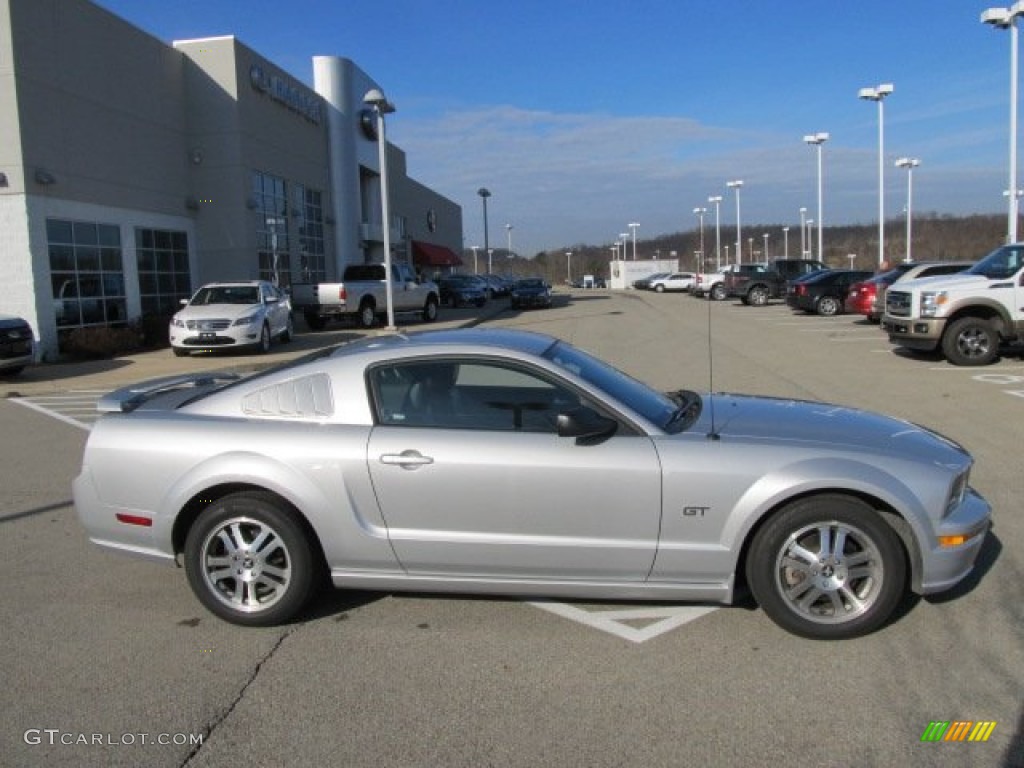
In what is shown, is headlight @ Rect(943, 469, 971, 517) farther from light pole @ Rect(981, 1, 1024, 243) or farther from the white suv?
light pole @ Rect(981, 1, 1024, 243)

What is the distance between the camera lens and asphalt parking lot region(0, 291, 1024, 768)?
3.26 metres

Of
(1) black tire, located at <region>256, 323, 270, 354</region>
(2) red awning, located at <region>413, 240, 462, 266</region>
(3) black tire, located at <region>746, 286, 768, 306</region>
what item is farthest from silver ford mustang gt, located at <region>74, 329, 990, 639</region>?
(2) red awning, located at <region>413, 240, 462, 266</region>

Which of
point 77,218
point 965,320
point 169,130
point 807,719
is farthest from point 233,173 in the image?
point 807,719

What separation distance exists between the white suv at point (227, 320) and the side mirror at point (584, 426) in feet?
53.0

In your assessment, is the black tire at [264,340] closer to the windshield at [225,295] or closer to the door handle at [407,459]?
the windshield at [225,295]

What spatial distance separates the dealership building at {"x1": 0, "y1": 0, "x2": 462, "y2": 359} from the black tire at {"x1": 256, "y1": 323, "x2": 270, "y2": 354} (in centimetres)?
479

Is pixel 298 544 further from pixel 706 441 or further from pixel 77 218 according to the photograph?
pixel 77 218

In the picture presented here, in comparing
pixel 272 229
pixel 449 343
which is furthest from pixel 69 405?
pixel 272 229

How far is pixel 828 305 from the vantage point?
29.0m

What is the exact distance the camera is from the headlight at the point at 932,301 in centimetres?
1422

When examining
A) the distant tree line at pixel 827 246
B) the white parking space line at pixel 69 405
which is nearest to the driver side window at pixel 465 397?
the white parking space line at pixel 69 405

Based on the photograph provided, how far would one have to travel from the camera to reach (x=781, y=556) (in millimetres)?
4047

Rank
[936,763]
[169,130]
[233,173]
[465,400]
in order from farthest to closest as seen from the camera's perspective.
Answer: [233,173]
[169,130]
[465,400]
[936,763]

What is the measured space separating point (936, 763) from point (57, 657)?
3.80 m
